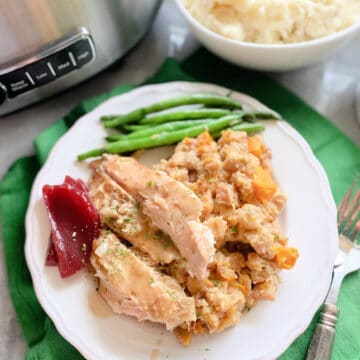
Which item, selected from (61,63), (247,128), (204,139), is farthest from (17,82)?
(247,128)

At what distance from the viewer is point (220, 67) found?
126 inches

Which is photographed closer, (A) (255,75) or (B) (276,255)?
(B) (276,255)

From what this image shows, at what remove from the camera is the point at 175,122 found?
275 centimetres

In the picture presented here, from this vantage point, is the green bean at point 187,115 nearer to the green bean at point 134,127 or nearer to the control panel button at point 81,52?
the green bean at point 134,127

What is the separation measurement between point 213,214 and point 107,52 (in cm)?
113

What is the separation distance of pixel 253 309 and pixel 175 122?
1.08 meters

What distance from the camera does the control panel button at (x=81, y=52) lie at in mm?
2566

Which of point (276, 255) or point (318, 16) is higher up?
point (318, 16)

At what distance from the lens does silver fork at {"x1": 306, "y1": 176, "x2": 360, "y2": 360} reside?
88.6 inches

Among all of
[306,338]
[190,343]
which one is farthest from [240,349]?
[306,338]

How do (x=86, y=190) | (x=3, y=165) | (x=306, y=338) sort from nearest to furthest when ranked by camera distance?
(x=306, y=338) < (x=86, y=190) < (x=3, y=165)

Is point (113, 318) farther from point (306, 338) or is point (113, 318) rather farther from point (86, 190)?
point (306, 338)

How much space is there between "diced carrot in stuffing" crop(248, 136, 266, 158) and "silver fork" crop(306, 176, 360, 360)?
1.66 feet

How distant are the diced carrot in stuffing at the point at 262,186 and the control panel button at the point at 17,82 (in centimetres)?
126
